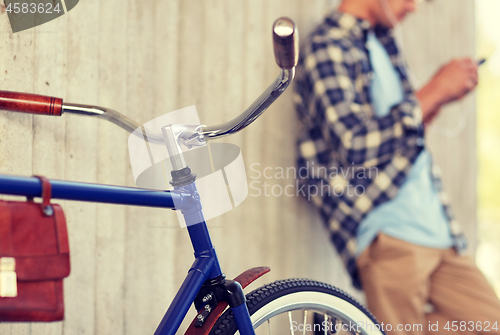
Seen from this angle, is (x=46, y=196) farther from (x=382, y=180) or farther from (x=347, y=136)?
(x=382, y=180)

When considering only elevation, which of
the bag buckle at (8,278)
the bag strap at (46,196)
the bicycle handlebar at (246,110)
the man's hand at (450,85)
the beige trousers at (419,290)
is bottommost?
the beige trousers at (419,290)

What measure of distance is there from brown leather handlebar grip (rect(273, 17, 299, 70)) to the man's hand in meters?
0.91

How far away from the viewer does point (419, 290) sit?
46.8 inches

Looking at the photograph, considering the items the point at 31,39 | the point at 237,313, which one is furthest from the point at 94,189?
the point at 31,39

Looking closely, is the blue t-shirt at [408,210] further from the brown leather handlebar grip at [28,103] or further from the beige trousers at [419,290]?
the brown leather handlebar grip at [28,103]

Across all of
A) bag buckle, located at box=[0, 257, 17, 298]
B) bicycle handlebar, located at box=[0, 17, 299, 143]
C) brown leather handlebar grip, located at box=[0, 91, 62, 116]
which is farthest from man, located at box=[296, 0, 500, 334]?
bag buckle, located at box=[0, 257, 17, 298]

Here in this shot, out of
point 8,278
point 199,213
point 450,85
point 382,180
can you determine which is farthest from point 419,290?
point 8,278

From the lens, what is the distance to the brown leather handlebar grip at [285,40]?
1.50ft

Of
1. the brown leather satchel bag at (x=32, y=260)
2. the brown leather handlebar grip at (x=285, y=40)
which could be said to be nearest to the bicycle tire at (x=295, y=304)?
the brown leather satchel bag at (x=32, y=260)

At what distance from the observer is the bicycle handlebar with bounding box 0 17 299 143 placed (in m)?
0.46

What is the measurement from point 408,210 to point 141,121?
81 cm

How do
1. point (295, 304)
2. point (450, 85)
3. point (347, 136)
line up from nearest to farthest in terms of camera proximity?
1. point (295, 304)
2. point (347, 136)
3. point (450, 85)

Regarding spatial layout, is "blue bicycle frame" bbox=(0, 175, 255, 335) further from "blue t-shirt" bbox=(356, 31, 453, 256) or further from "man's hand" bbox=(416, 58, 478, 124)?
"man's hand" bbox=(416, 58, 478, 124)

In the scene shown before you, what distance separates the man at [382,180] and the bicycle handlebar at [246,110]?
64 cm
